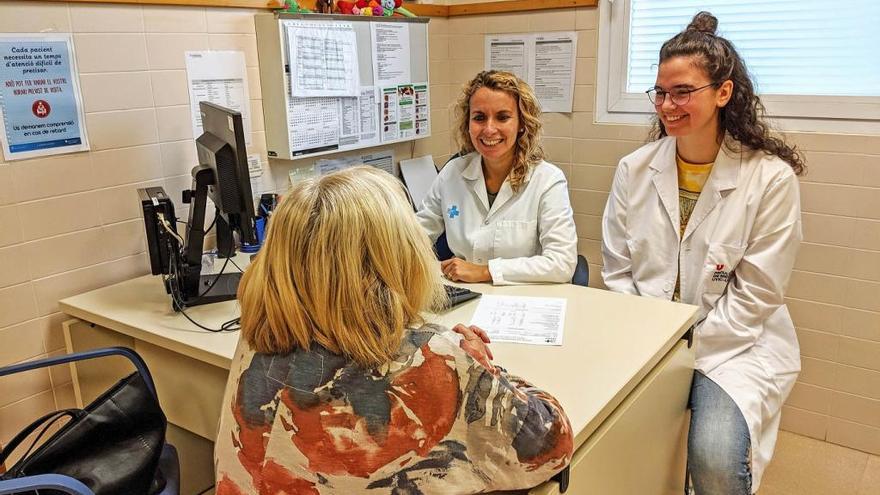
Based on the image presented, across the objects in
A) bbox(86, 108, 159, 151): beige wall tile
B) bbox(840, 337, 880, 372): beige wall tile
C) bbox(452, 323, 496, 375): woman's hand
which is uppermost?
bbox(86, 108, 159, 151): beige wall tile

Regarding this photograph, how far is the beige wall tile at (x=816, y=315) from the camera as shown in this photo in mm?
2482

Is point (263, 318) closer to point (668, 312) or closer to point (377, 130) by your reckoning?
point (668, 312)

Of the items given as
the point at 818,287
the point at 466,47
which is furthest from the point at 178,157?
the point at 818,287

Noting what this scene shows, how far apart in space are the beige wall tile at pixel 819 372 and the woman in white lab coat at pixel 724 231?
0.73 m

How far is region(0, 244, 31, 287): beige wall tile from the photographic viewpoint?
6.05 ft

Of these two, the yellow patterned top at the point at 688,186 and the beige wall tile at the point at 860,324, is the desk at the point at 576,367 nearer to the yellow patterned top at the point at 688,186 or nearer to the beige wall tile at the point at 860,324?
the yellow patterned top at the point at 688,186

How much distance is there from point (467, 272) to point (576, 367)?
63 cm

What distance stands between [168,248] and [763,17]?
7.33ft

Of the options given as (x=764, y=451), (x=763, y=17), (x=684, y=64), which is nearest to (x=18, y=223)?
(x=684, y=64)

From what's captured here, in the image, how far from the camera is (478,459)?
1.06 m

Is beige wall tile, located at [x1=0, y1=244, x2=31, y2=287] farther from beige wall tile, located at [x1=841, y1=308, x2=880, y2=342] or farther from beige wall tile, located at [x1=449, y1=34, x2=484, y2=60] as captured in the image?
beige wall tile, located at [x1=841, y1=308, x2=880, y2=342]

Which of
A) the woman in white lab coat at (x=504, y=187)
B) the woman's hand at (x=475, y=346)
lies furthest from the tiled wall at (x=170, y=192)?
the woman's hand at (x=475, y=346)

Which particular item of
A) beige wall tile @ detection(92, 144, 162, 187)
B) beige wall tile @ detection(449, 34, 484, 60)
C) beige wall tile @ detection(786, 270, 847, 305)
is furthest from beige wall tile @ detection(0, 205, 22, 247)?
beige wall tile @ detection(786, 270, 847, 305)

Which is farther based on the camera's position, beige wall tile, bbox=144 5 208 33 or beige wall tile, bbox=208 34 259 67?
beige wall tile, bbox=208 34 259 67
